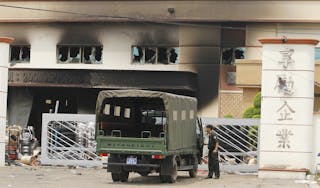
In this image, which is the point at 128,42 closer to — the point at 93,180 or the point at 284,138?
the point at 284,138

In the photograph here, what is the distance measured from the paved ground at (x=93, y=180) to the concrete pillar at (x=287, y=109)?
947 mm

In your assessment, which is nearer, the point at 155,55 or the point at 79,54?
the point at 155,55

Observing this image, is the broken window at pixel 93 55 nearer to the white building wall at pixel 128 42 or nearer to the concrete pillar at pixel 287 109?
the white building wall at pixel 128 42

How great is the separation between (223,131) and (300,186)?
7.61 m

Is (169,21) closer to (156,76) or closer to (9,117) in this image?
(156,76)

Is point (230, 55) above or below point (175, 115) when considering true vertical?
above

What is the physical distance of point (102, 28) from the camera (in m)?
42.3

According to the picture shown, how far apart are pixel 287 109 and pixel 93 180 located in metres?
6.83

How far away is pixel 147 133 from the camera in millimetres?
24531

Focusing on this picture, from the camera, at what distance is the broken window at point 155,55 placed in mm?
41844

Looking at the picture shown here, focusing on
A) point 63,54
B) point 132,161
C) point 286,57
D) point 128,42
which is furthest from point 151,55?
point 132,161

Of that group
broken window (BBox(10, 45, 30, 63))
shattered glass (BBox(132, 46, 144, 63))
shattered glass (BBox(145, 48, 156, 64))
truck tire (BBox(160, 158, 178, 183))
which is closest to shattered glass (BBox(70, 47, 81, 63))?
broken window (BBox(10, 45, 30, 63))

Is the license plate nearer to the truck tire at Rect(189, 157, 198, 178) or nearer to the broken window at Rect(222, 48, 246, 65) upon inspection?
the truck tire at Rect(189, 157, 198, 178)

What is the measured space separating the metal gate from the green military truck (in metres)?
2.69
